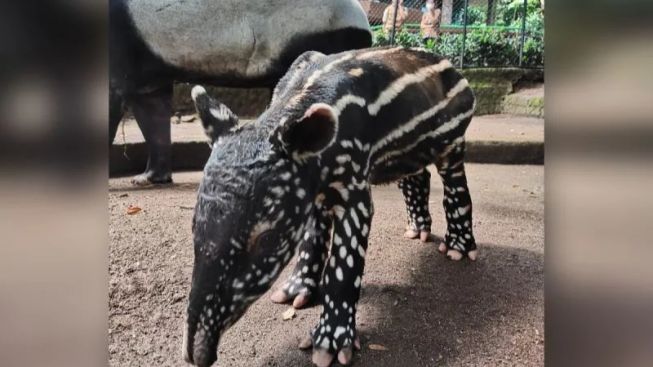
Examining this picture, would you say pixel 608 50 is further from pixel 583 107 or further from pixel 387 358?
pixel 387 358

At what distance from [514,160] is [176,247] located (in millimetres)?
1196

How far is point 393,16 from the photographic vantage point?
5.73ft

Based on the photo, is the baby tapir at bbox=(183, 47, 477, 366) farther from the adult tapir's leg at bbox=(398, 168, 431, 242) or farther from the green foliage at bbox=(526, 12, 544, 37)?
the green foliage at bbox=(526, 12, 544, 37)

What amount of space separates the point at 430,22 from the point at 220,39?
2.48 ft

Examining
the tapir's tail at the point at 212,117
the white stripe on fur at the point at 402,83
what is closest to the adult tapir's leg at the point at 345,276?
the white stripe on fur at the point at 402,83

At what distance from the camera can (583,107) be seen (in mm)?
1013

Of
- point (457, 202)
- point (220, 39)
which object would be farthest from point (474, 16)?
point (220, 39)

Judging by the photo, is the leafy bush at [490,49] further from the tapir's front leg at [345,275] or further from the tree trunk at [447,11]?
the tapir's front leg at [345,275]

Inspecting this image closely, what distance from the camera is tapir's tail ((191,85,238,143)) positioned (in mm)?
1257

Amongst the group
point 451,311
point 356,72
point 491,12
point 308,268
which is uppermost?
point 491,12

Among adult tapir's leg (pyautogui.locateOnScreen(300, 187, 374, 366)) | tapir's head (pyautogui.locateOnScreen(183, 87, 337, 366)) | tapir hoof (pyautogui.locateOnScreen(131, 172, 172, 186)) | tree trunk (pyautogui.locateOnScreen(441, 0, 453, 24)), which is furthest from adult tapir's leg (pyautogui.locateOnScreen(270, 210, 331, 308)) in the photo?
tree trunk (pyautogui.locateOnScreen(441, 0, 453, 24))

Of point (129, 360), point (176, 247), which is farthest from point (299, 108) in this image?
point (129, 360)

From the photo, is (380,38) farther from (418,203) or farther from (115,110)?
(115,110)

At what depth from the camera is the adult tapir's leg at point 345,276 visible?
1373 mm
